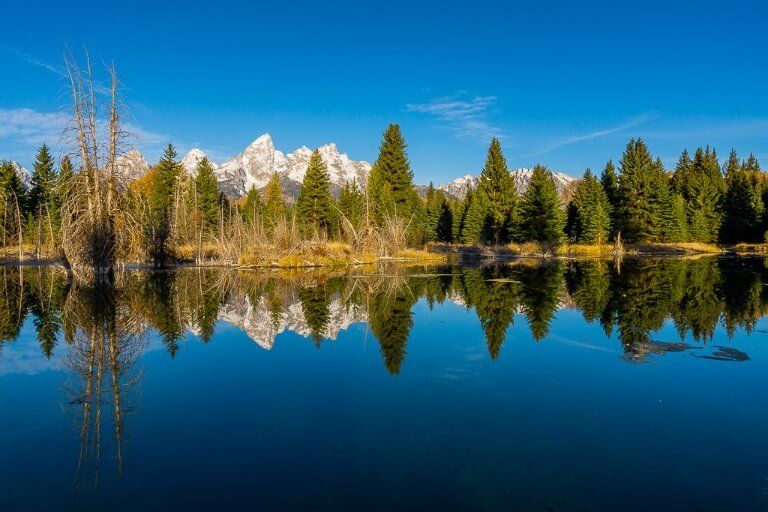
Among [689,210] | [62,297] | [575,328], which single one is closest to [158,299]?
[62,297]

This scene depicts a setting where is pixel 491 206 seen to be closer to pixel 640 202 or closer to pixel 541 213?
pixel 541 213

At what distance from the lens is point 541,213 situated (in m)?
52.0

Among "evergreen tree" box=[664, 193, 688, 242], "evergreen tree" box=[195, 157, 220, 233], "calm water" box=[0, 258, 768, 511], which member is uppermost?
"evergreen tree" box=[195, 157, 220, 233]

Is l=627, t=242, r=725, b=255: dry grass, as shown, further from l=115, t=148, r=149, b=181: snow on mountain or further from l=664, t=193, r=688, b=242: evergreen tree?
l=115, t=148, r=149, b=181: snow on mountain

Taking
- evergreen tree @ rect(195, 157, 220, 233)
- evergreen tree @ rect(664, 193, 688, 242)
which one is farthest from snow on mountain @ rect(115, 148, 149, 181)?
evergreen tree @ rect(664, 193, 688, 242)

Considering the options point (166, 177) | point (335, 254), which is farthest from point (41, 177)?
point (335, 254)

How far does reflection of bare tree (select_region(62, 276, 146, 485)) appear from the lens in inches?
218

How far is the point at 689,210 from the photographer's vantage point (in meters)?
62.0

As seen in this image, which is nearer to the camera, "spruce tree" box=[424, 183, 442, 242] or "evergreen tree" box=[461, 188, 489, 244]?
"evergreen tree" box=[461, 188, 489, 244]

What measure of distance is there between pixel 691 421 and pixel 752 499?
183 centimetres

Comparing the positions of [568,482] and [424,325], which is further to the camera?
[424,325]

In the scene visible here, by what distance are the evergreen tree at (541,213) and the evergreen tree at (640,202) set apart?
865cm

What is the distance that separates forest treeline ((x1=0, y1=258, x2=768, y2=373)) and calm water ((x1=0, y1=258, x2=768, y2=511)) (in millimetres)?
136

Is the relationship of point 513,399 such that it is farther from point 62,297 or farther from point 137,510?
point 62,297
